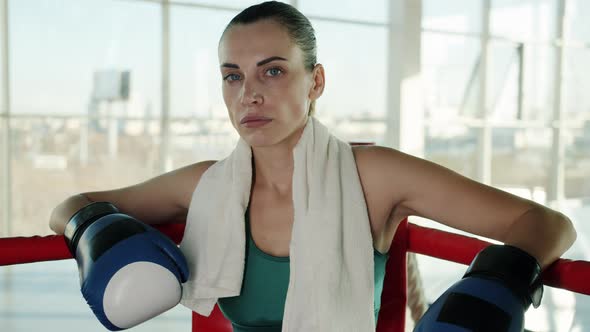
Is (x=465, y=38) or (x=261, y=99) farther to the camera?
(x=465, y=38)

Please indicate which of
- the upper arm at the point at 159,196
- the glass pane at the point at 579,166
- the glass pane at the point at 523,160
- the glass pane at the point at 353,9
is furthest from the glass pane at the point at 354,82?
the upper arm at the point at 159,196

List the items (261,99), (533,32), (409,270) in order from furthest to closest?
(533,32) < (409,270) < (261,99)

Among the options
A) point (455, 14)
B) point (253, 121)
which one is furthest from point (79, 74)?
point (253, 121)

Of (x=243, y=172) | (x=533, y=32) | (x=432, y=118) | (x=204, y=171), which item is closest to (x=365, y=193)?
(x=243, y=172)

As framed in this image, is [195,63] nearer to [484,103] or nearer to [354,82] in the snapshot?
[354,82]

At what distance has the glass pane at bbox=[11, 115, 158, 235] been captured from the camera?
5.70 metres

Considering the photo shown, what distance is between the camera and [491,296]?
2.27 ft

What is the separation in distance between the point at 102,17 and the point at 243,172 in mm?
4178

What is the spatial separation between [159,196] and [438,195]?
23.2 inches

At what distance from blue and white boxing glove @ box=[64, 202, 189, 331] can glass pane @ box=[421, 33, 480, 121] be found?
565cm

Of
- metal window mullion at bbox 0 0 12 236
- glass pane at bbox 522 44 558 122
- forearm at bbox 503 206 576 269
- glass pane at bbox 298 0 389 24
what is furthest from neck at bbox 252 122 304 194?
glass pane at bbox 522 44 558 122

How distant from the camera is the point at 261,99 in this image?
3.64 ft

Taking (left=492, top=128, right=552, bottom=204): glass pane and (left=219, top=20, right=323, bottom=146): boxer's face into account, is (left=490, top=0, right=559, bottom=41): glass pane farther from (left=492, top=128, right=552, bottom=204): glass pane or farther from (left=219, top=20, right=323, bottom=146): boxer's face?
(left=219, top=20, right=323, bottom=146): boxer's face

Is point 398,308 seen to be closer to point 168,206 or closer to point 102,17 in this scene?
point 168,206
